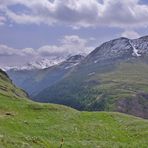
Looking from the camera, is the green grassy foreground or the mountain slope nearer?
the green grassy foreground

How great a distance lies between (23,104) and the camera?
68625mm

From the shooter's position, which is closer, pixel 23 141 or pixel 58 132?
pixel 23 141

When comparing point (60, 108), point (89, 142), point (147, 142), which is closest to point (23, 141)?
point (89, 142)

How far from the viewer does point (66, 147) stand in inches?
1688

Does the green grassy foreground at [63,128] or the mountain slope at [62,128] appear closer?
the green grassy foreground at [63,128]

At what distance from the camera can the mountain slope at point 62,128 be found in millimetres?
41250

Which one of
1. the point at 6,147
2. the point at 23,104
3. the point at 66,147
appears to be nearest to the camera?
the point at 6,147

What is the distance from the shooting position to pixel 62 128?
177 ft

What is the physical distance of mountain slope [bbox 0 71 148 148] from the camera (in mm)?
41250

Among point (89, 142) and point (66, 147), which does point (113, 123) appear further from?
point (66, 147)

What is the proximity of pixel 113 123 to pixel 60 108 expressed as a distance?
11.9 meters

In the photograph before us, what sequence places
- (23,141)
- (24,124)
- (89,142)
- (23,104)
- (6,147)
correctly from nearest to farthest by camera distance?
(6,147)
(23,141)
(89,142)
(24,124)
(23,104)

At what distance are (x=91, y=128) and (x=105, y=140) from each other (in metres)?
5.38

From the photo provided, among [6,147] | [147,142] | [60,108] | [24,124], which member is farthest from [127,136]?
[6,147]
